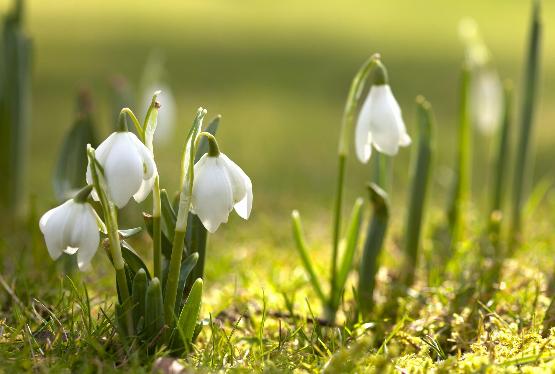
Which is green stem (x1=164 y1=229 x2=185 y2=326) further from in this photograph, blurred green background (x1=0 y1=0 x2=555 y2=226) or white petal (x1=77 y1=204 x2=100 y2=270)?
blurred green background (x1=0 y1=0 x2=555 y2=226)

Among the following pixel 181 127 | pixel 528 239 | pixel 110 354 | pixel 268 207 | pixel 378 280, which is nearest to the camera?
pixel 110 354

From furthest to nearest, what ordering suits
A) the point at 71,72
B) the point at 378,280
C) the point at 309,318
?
the point at 71,72 → the point at 378,280 → the point at 309,318

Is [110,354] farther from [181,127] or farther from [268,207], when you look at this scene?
[181,127]

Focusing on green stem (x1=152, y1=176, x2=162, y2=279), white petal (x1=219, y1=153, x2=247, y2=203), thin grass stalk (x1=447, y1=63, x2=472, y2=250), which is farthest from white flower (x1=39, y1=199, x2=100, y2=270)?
thin grass stalk (x1=447, y1=63, x2=472, y2=250)

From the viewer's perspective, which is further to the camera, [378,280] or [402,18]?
[402,18]

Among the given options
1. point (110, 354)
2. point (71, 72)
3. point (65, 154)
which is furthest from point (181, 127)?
point (110, 354)

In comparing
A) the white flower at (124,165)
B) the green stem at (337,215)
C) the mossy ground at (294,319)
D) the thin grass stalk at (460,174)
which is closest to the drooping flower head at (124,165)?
the white flower at (124,165)
